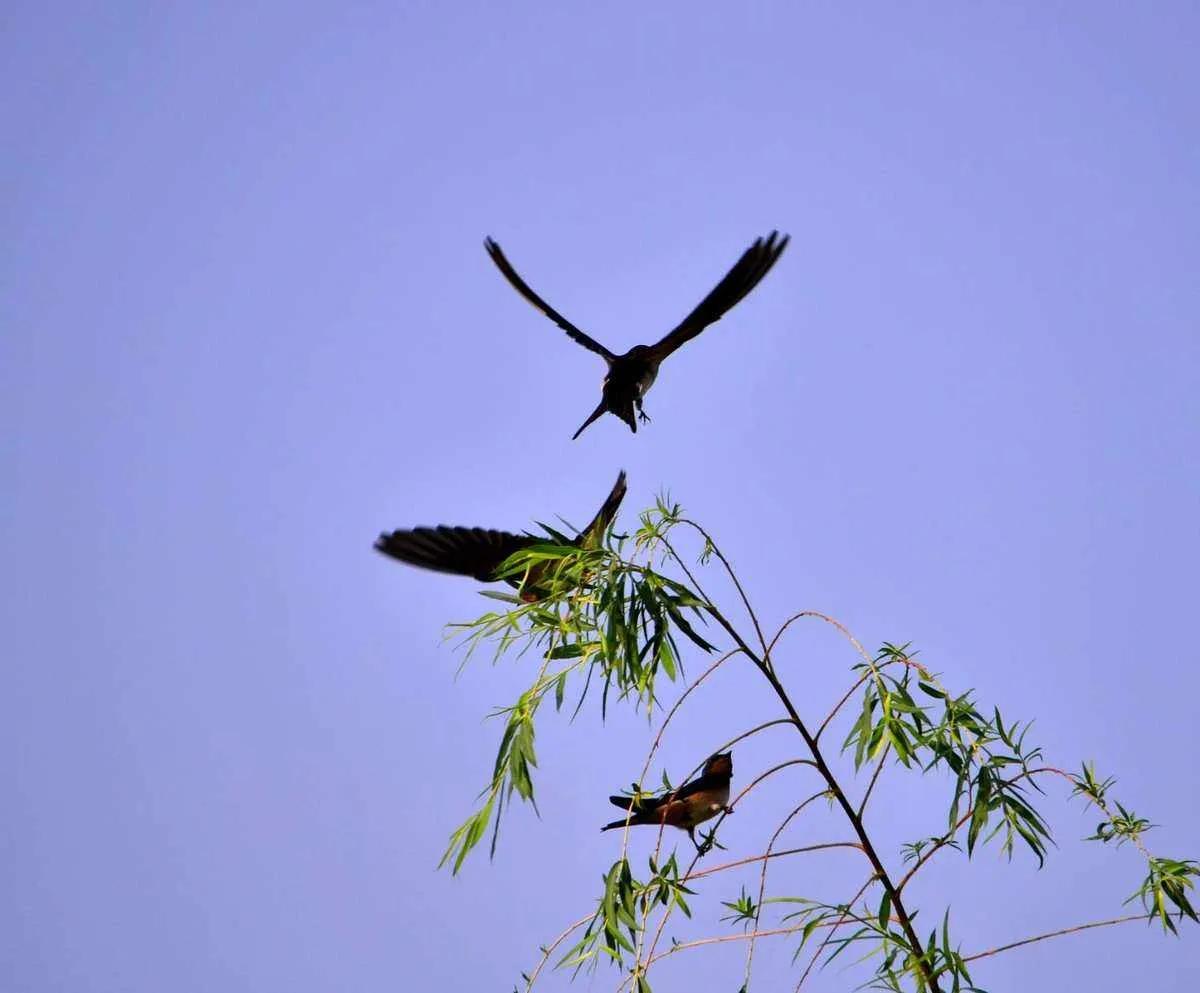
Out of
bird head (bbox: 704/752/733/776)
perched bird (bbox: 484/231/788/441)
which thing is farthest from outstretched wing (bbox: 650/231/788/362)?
bird head (bbox: 704/752/733/776)

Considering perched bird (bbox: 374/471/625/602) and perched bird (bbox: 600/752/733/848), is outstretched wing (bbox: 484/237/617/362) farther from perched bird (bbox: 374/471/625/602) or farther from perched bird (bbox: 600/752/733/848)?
perched bird (bbox: 600/752/733/848)

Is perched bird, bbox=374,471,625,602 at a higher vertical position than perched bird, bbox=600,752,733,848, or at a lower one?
higher

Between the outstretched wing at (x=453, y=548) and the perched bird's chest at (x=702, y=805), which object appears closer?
the perched bird's chest at (x=702, y=805)

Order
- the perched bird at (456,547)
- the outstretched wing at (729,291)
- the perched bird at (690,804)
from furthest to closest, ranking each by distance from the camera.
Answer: the perched bird at (456,547)
the outstretched wing at (729,291)
the perched bird at (690,804)

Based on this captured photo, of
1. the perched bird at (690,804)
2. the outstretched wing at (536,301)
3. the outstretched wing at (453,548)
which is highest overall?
the outstretched wing at (536,301)

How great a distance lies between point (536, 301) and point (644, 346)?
0.43 metres

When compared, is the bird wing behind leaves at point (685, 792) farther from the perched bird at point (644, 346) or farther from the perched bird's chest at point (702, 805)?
the perched bird at point (644, 346)

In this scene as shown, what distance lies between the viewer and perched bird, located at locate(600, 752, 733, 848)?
3424mm

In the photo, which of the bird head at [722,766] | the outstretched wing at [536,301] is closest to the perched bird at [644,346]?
the outstretched wing at [536,301]

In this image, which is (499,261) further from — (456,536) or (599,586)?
(599,586)

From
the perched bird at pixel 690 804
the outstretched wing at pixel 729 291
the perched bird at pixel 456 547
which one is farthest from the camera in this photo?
the perched bird at pixel 456 547

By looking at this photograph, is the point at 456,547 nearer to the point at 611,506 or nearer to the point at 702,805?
the point at 611,506

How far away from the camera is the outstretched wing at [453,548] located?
16.1ft

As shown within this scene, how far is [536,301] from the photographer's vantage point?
4371mm
